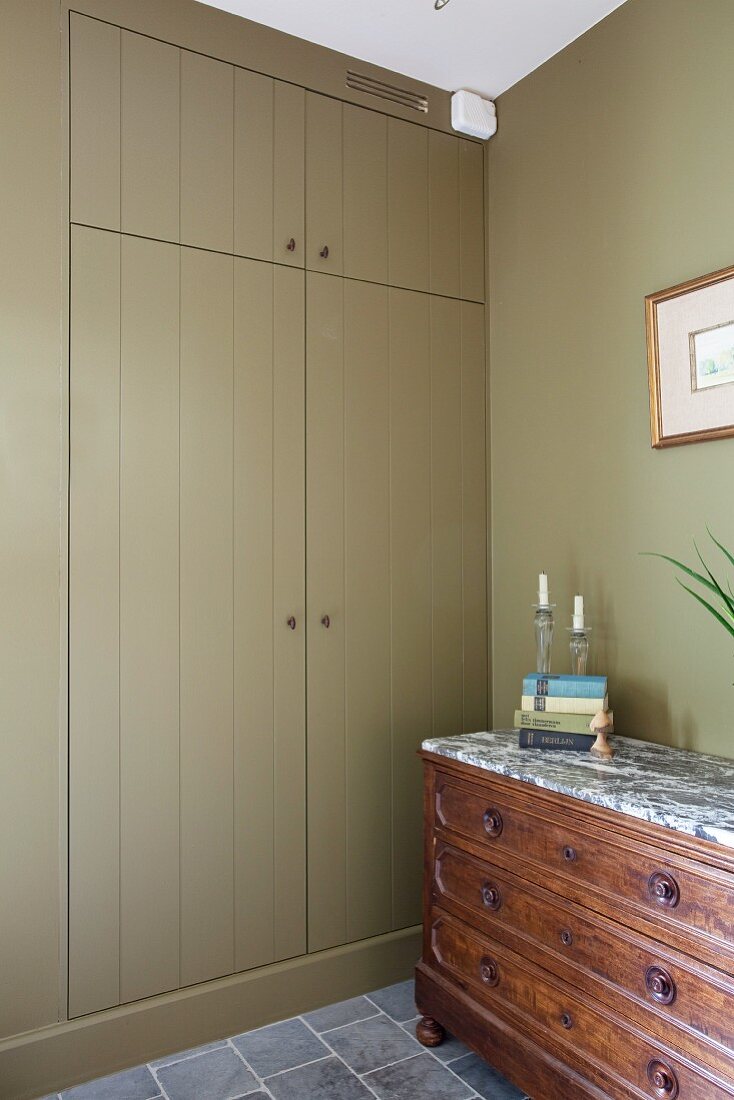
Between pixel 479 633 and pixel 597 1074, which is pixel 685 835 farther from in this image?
pixel 479 633

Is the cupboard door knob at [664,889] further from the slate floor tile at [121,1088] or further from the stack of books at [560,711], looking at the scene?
the slate floor tile at [121,1088]

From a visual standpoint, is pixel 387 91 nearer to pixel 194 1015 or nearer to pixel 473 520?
pixel 473 520

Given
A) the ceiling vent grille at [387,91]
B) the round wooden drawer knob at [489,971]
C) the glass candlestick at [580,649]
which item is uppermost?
the ceiling vent grille at [387,91]

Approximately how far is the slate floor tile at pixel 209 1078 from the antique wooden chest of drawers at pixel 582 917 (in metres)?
0.47

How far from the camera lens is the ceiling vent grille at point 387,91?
2.52 metres

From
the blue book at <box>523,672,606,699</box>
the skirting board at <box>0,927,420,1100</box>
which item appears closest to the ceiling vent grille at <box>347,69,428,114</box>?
the blue book at <box>523,672,606,699</box>

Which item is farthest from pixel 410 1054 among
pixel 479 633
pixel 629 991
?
pixel 479 633

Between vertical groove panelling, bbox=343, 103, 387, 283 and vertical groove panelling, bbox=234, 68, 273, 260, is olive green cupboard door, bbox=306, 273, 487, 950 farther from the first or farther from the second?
vertical groove panelling, bbox=234, 68, 273, 260

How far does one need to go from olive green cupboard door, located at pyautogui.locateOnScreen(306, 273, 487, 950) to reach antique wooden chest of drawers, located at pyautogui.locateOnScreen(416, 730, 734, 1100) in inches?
13.9

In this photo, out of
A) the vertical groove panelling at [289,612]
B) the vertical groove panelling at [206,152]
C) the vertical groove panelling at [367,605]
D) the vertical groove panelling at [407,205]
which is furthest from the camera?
the vertical groove panelling at [407,205]

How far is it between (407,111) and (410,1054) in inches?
105

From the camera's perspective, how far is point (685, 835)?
1.48m

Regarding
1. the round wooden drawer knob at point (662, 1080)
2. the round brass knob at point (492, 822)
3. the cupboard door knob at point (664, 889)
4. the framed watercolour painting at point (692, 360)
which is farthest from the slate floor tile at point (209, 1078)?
the framed watercolour painting at point (692, 360)

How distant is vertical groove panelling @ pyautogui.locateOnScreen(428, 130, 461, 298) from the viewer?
2.67 meters
